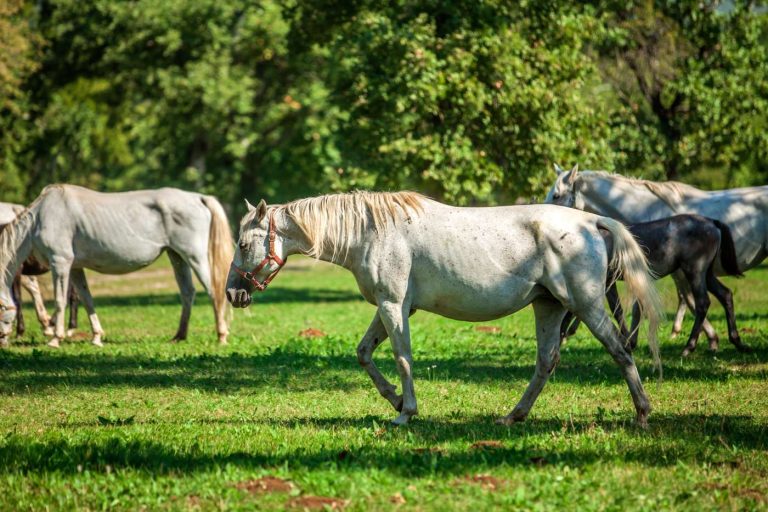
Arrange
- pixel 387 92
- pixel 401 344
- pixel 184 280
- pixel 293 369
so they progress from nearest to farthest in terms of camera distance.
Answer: pixel 401 344 → pixel 293 369 → pixel 184 280 → pixel 387 92

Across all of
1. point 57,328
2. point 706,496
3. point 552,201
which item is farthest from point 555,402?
point 57,328

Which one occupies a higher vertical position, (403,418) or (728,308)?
(728,308)

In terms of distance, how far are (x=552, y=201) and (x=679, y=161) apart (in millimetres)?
16416

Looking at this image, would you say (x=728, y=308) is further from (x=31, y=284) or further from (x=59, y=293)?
(x=31, y=284)

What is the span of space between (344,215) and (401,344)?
128 centimetres

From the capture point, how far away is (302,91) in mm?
40469

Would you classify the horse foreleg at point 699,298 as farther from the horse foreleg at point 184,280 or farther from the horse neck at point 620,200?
the horse foreleg at point 184,280

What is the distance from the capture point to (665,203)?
13.3 meters

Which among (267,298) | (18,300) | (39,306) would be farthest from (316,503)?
(267,298)

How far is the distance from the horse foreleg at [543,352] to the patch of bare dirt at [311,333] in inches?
280

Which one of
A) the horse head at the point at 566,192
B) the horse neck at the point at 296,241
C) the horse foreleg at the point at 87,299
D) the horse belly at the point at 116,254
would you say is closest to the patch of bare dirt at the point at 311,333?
the horse belly at the point at 116,254

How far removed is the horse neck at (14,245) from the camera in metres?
13.8

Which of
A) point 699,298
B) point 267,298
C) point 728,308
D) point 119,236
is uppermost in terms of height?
point 119,236

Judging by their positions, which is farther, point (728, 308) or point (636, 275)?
point (728, 308)
